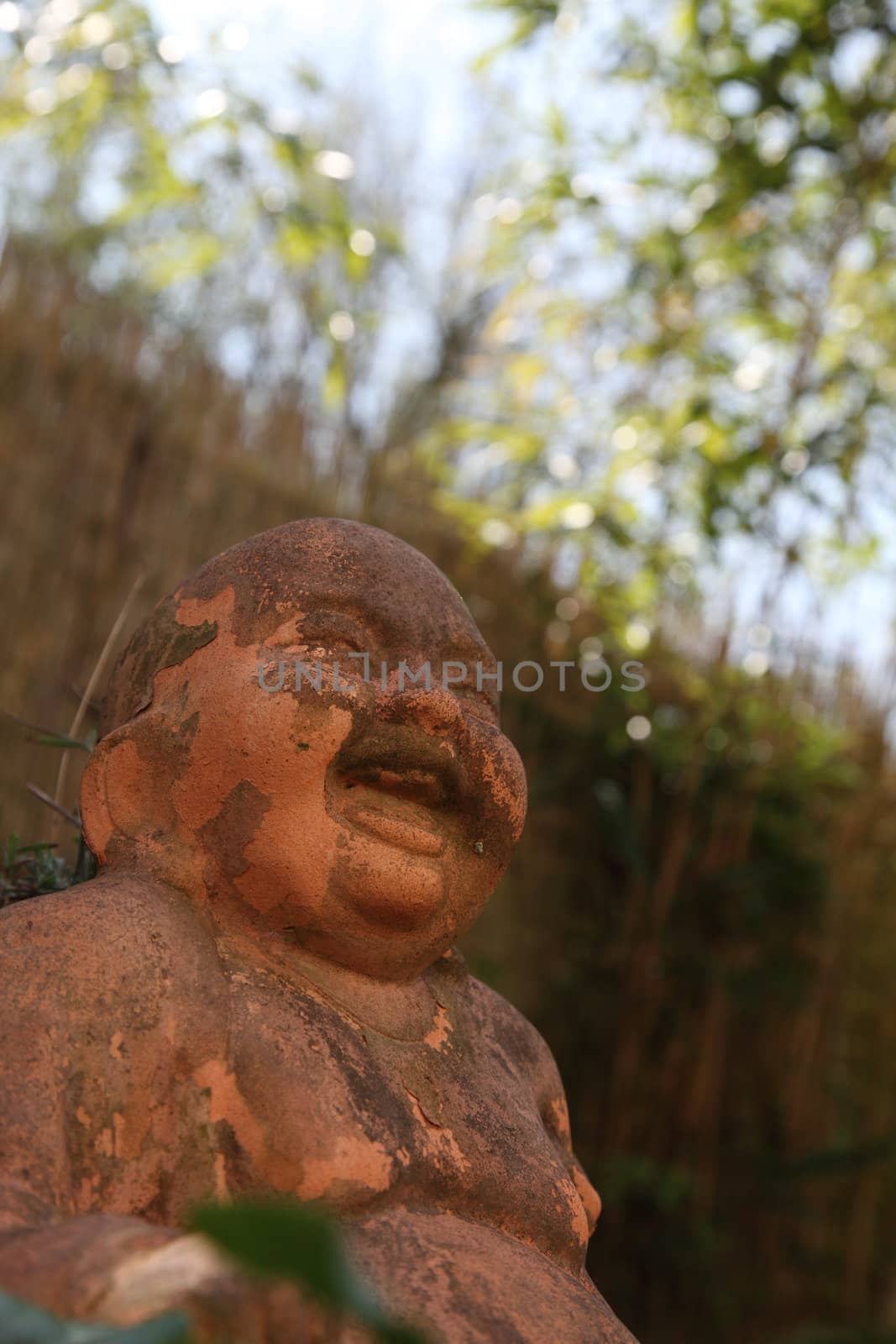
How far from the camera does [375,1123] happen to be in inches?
52.1

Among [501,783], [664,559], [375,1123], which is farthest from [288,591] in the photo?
[664,559]

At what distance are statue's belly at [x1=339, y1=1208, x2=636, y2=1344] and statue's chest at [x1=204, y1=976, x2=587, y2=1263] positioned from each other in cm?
4

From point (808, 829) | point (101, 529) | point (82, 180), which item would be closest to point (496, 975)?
point (808, 829)

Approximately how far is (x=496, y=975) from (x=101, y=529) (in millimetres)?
1588

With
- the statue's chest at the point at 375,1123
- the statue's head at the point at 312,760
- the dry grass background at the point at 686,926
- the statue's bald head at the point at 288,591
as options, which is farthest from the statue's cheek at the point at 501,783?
the dry grass background at the point at 686,926

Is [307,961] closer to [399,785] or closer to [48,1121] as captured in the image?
[399,785]

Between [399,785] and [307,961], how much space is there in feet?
0.67

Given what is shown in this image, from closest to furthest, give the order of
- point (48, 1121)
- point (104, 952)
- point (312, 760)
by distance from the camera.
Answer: point (48, 1121) → point (104, 952) → point (312, 760)

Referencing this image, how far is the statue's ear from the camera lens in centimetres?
144

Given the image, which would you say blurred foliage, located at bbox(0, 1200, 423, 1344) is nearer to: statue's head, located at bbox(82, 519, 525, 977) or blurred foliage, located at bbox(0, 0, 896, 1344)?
statue's head, located at bbox(82, 519, 525, 977)

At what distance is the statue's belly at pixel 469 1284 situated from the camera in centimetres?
118

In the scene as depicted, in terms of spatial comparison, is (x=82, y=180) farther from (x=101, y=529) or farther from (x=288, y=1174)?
(x=288, y=1174)

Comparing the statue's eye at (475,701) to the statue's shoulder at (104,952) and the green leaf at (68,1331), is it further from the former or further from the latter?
the green leaf at (68,1331)

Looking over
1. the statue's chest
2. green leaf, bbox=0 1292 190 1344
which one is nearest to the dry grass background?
the statue's chest
